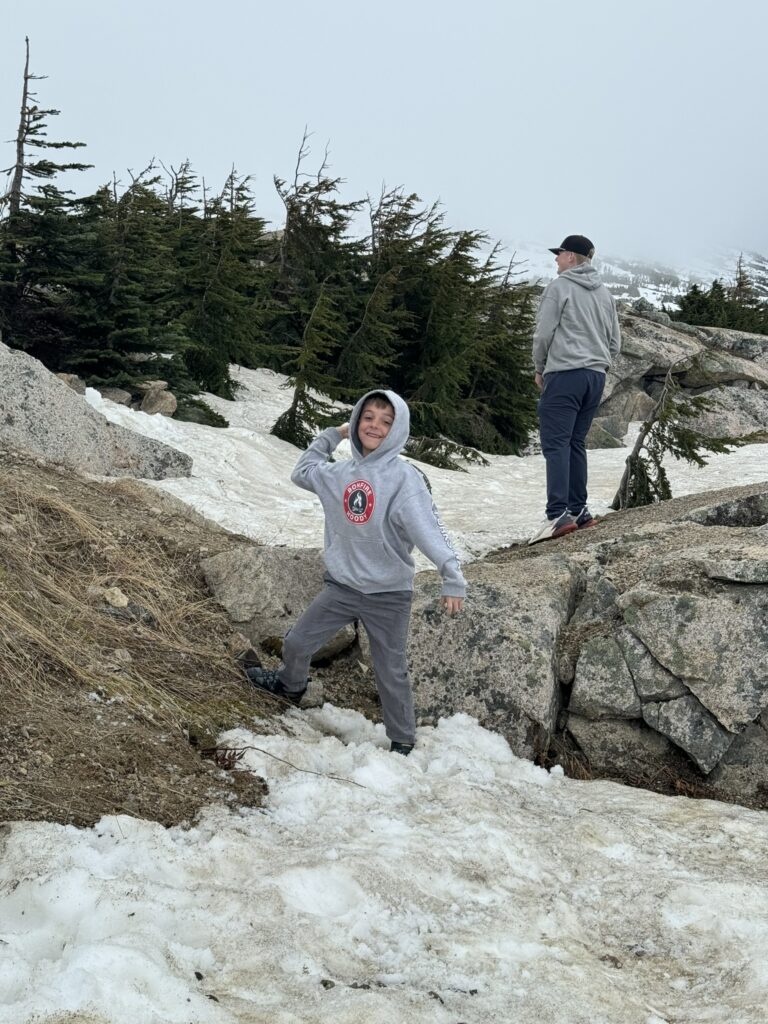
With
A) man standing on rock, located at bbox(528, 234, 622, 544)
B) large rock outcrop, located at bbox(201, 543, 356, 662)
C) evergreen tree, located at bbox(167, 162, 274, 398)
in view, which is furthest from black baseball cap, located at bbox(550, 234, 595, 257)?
evergreen tree, located at bbox(167, 162, 274, 398)

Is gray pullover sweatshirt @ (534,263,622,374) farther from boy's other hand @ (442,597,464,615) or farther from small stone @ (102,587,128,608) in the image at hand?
small stone @ (102,587,128,608)

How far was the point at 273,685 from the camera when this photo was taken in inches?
194

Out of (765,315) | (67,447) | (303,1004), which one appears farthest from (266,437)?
(765,315)

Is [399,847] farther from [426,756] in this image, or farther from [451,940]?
[426,756]

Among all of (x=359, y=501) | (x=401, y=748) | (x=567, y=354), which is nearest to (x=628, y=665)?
(x=401, y=748)

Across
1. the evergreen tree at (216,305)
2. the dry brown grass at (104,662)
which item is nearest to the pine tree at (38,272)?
the evergreen tree at (216,305)

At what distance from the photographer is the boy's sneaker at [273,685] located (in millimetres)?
4922

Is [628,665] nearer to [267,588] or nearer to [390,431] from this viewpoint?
[390,431]

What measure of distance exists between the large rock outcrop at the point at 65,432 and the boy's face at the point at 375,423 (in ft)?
12.4

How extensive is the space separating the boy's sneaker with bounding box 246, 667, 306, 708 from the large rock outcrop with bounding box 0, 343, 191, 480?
11.1ft

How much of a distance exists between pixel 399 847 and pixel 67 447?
544 cm

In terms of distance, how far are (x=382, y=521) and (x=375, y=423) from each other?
0.49 metres

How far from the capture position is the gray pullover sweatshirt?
7215mm

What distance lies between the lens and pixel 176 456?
28.3 ft
